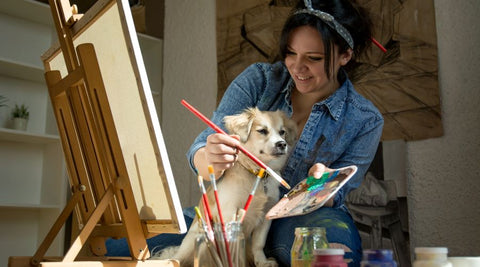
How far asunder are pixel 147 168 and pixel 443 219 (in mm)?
1018

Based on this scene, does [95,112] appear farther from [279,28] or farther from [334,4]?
[279,28]

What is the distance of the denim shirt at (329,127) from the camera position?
5.30 feet

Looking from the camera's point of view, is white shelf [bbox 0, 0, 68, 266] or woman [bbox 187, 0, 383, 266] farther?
white shelf [bbox 0, 0, 68, 266]

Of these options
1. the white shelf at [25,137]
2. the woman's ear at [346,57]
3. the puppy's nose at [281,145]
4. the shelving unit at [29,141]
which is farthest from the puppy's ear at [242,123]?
the white shelf at [25,137]

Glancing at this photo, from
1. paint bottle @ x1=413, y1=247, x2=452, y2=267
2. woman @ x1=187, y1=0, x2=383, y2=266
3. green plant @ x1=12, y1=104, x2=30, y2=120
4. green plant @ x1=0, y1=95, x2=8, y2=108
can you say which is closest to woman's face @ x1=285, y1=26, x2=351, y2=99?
woman @ x1=187, y1=0, x2=383, y2=266

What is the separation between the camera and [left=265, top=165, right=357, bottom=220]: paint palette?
1.15 meters

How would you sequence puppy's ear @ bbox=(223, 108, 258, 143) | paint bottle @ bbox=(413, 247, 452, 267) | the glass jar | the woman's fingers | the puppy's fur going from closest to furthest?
1. paint bottle @ bbox=(413, 247, 452, 267)
2. the glass jar
3. the woman's fingers
4. the puppy's fur
5. puppy's ear @ bbox=(223, 108, 258, 143)

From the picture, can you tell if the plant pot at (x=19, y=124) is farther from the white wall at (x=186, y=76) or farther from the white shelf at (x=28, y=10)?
the white wall at (x=186, y=76)

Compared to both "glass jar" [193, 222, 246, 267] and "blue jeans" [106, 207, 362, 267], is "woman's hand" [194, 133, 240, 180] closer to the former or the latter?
"blue jeans" [106, 207, 362, 267]

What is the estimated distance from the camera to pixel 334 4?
1.62 meters

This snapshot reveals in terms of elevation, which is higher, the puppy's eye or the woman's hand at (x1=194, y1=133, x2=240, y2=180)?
the puppy's eye

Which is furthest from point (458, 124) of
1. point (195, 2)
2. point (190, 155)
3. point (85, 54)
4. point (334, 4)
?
point (195, 2)

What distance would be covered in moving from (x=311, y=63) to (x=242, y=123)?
0.30 metres

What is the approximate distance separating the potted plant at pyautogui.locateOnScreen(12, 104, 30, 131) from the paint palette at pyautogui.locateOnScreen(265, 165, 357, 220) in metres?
1.86
